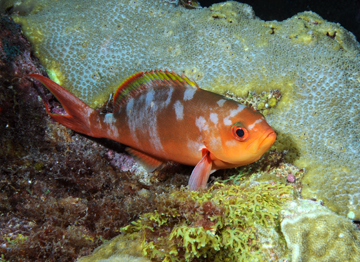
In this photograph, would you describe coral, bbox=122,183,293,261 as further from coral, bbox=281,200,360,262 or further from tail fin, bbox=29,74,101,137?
tail fin, bbox=29,74,101,137

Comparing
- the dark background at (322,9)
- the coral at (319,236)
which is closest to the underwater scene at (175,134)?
the coral at (319,236)

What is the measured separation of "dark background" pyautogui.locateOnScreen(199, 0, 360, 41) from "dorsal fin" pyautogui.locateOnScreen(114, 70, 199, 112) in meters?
9.91

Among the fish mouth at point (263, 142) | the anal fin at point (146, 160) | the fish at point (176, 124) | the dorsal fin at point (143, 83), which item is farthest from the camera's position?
the anal fin at point (146, 160)

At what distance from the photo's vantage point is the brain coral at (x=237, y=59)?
315cm

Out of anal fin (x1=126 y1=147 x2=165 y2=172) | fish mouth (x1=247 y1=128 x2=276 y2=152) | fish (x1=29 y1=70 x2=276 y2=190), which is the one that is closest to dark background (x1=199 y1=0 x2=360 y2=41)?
fish (x1=29 y1=70 x2=276 y2=190)

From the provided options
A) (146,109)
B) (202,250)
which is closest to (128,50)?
(146,109)

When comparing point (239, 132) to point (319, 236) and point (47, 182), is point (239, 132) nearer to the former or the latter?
point (319, 236)

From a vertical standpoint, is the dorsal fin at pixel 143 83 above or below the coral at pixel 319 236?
above

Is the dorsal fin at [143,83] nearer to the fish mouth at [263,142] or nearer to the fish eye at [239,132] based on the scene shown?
the fish eye at [239,132]

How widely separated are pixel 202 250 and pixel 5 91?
304 cm

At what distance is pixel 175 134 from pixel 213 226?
125 cm

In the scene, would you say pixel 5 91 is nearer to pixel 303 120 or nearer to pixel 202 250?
pixel 202 250

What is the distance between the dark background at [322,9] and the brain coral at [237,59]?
730 cm

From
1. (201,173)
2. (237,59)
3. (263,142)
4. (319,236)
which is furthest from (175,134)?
(319,236)
